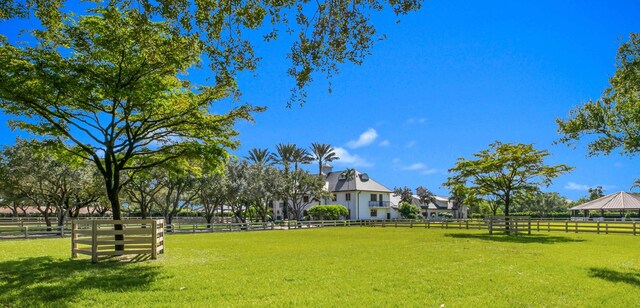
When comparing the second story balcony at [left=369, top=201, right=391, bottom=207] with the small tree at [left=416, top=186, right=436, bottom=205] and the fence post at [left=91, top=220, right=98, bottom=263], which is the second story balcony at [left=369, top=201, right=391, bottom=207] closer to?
the small tree at [left=416, top=186, right=436, bottom=205]

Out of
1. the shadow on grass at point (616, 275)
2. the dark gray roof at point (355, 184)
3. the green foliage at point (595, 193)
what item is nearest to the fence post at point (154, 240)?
the shadow on grass at point (616, 275)

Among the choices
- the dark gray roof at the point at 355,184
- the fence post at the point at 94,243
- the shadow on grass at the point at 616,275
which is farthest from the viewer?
the dark gray roof at the point at 355,184

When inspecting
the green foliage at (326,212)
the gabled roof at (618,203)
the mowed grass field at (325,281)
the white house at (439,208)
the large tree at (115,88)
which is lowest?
the white house at (439,208)

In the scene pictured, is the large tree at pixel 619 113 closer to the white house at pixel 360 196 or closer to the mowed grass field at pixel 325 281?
the mowed grass field at pixel 325 281

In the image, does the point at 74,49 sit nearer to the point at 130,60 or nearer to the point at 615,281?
the point at 130,60

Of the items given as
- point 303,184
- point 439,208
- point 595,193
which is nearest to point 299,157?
point 303,184

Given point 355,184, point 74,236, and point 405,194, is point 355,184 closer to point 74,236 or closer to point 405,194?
point 405,194

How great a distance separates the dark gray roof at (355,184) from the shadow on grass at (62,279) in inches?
2297

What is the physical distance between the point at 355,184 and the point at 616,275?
5946 cm

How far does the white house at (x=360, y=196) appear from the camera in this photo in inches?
2746

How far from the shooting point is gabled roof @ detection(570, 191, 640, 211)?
5695 cm

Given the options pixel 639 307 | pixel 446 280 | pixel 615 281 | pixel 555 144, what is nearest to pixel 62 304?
pixel 446 280

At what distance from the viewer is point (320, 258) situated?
14180 millimetres

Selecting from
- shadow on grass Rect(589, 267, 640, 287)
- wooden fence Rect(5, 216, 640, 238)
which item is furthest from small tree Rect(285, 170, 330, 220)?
shadow on grass Rect(589, 267, 640, 287)
